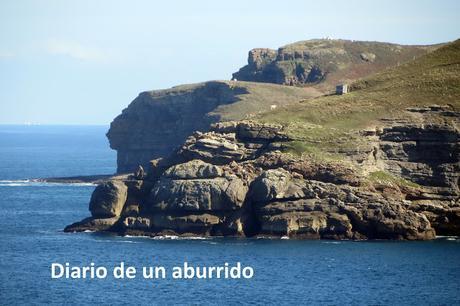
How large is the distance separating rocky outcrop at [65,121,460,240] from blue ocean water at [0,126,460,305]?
2914 millimetres

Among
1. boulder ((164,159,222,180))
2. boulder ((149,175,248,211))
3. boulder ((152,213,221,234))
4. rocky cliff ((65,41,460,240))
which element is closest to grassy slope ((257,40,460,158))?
rocky cliff ((65,41,460,240))

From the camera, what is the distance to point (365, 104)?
170m

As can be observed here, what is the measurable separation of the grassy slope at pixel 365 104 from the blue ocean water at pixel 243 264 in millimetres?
20596

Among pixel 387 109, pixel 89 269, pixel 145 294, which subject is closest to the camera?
pixel 145 294

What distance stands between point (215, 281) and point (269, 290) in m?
6.61

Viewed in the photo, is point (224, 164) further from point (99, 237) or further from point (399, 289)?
point (399, 289)

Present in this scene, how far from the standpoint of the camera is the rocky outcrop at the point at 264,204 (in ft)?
473

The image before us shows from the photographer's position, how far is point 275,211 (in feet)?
474

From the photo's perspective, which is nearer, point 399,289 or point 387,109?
point 399,289

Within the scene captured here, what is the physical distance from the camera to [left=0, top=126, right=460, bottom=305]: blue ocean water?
112750 mm

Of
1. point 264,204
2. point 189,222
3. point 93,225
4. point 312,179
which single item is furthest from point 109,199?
point 312,179

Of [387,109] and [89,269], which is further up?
[387,109]

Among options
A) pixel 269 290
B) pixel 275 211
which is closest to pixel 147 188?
pixel 275 211

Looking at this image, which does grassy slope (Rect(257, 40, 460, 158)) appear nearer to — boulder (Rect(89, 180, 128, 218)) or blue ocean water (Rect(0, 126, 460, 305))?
blue ocean water (Rect(0, 126, 460, 305))
